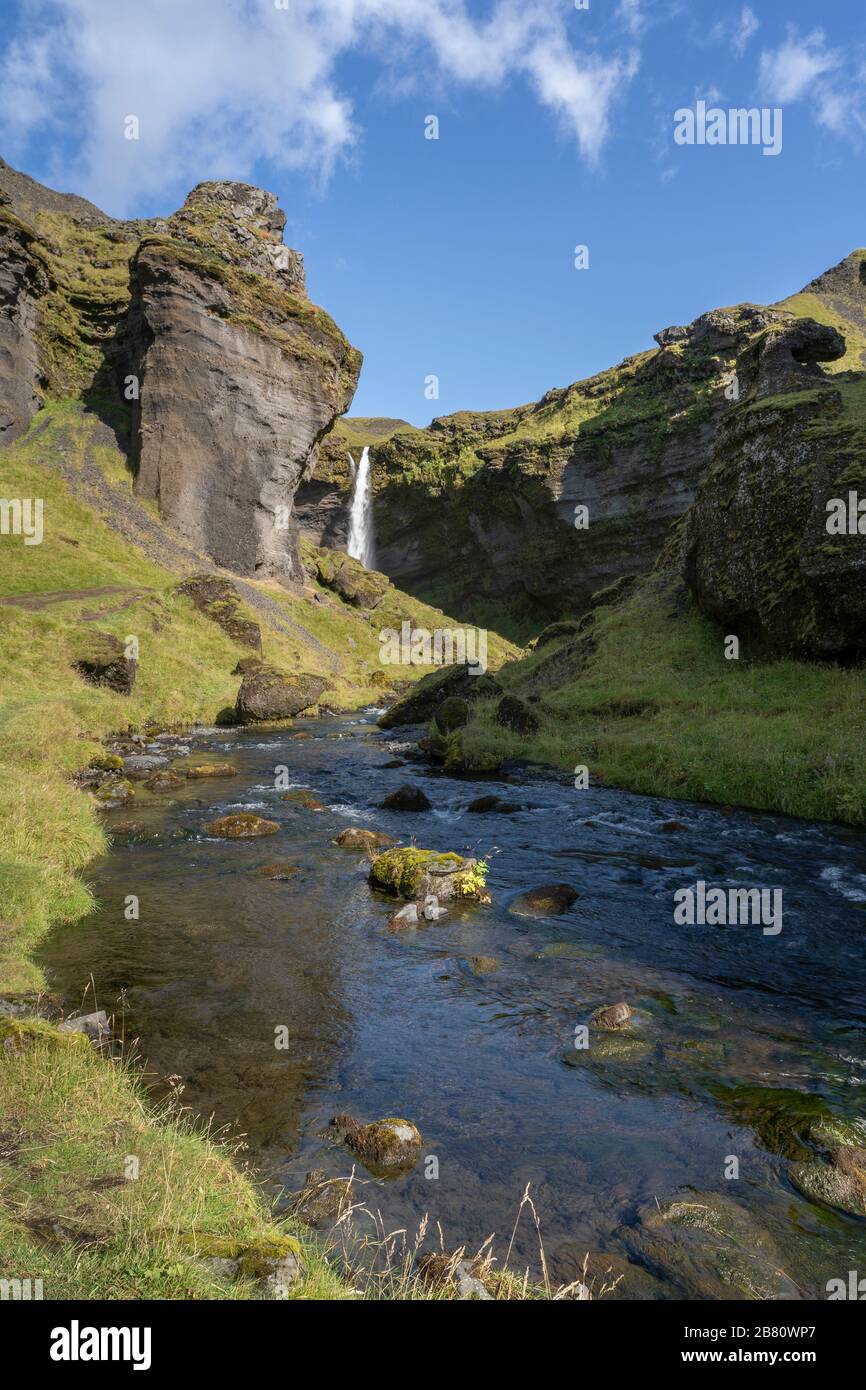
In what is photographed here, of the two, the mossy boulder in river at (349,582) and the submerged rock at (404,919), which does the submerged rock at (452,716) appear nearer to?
the submerged rock at (404,919)

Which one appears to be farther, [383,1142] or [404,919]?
[404,919]

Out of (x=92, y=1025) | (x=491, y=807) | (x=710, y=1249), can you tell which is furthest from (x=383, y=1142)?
(x=491, y=807)

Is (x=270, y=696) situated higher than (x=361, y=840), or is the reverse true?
(x=270, y=696)

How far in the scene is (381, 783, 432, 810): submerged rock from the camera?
21609 mm

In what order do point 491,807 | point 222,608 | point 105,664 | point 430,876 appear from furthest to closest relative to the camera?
point 222,608 < point 105,664 < point 491,807 < point 430,876

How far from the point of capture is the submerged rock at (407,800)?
21.6 meters

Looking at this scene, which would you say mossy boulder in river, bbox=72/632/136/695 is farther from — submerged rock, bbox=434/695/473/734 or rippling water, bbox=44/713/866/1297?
rippling water, bbox=44/713/866/1297

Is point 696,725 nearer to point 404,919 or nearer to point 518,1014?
point 404,919

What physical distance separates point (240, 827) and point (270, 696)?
2390 centimetres

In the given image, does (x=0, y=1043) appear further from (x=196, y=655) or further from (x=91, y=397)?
(x=91, y=397)

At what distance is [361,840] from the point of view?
17.4 m

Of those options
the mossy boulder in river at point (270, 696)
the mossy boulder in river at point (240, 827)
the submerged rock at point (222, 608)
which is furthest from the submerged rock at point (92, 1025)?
the submerged rock at point (222, 608)

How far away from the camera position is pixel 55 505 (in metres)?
58.2

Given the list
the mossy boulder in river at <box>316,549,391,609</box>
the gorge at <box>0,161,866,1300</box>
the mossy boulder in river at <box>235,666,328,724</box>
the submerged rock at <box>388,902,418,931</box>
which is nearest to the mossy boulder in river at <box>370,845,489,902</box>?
the gorge at <box>0,161,866,1300</box>
